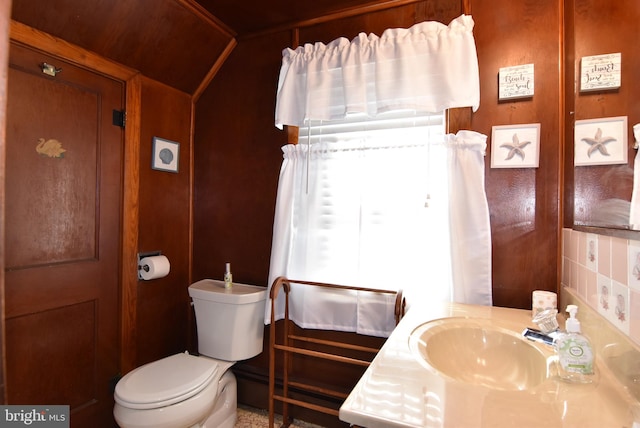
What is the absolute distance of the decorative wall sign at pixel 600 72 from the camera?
912mm

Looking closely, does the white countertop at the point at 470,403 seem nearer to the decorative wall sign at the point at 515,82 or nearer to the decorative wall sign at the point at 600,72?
the decorative wall sign at the point at 600,72

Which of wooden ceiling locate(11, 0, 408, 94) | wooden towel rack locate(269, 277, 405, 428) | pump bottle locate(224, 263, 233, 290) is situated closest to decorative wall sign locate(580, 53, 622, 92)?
Result: wooden ceiling locate(11, 0, 408, 94)

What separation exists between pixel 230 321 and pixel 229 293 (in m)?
0.16

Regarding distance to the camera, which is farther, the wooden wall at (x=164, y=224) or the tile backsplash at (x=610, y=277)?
the wooden wall at (x=164, y=224)

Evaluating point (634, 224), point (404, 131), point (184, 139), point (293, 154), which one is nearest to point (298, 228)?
point (293, 154)

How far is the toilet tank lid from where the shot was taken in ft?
5.77

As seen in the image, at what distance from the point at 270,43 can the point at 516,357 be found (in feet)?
6.54

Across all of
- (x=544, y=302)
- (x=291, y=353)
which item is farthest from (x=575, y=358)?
(x=291, y=353)

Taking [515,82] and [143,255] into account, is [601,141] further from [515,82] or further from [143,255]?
[143,255]

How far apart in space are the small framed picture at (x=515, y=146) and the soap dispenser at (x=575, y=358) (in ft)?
2.78

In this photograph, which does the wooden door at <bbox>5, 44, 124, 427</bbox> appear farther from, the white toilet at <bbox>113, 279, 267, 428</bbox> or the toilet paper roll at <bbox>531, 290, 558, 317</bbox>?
the toilet paper roll at <bbox>531, 290, 558, 317</bbox>

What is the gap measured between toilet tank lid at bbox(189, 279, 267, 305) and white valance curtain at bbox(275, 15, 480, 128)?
99cm

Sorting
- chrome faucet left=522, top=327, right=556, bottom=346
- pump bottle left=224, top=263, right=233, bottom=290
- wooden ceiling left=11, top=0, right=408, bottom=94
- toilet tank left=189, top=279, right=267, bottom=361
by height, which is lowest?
toilet tank left=189, top=279, right=267, bottom=361

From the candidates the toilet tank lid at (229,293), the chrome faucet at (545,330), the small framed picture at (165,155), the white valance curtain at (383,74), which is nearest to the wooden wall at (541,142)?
the white valance curtain at (383,74)
